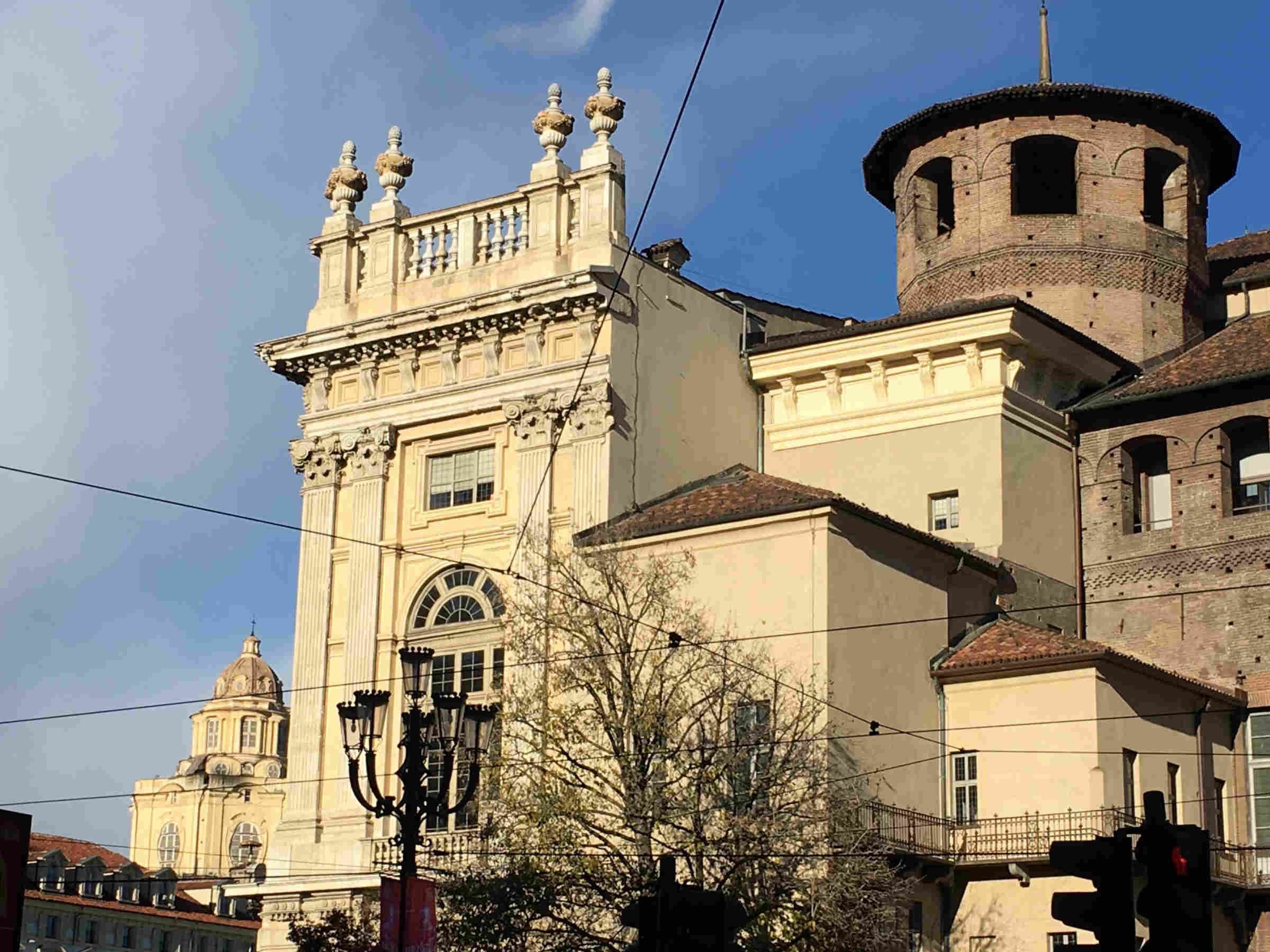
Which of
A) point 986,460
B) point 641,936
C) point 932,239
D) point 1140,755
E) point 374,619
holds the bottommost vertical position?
point 641,936

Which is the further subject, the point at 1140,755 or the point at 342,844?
the point at 342,844

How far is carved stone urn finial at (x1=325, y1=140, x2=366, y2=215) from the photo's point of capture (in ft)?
132

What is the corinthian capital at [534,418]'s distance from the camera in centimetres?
3594

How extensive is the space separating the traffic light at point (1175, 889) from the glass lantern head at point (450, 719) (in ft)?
49.3

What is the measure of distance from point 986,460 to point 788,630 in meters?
6.43

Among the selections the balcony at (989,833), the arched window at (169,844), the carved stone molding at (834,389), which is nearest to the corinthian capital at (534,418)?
the carved stone molding at (834,389)

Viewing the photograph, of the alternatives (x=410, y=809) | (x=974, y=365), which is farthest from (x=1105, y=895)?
(x=974, y=365)

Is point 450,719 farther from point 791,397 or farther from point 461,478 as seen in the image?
point 791,397

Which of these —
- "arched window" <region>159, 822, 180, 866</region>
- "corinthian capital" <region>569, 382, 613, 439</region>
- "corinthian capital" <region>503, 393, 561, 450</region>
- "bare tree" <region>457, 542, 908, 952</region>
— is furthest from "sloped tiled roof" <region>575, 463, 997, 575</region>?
"arched window" <region>159, 822, 180, 866</region>

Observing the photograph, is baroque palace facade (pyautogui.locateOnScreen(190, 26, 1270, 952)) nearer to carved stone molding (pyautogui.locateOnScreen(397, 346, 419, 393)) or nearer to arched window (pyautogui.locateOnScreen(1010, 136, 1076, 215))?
carved stone molding (pyautogui.locateOnScreen(397, 346, 419, 393))

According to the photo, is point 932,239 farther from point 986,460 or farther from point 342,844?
point 342,844

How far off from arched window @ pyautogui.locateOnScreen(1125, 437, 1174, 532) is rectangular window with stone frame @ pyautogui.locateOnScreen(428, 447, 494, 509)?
11366 millimetres

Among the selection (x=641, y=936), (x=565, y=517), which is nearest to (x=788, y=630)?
(x=565, y=517)

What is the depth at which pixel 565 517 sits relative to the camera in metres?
35.4
